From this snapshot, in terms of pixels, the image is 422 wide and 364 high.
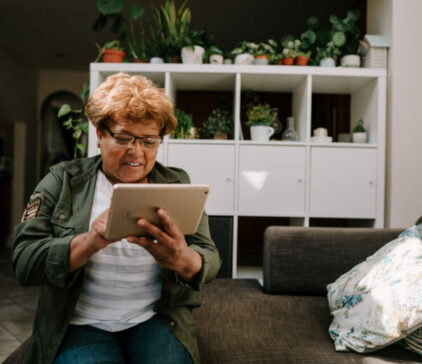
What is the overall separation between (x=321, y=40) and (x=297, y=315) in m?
2.11

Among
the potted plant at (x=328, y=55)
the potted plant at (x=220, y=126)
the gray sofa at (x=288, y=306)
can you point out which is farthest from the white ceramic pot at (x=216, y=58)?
the gray sofa at (x=288, y=306)

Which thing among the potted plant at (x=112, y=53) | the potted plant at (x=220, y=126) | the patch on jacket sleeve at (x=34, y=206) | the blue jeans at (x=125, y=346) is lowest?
the blue jeans at (x=125, y=346)

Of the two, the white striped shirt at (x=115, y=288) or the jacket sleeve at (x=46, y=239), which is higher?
the jacket sleeve at (x=46, y=239)

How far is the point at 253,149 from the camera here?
261 cm

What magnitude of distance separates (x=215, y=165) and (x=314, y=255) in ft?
3.55

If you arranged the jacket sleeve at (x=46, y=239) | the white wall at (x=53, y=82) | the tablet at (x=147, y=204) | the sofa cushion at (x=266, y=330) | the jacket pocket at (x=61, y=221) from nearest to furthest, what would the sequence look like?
the tablet at (x=147, y=204)
the jacket sleeve at (x=46, y=239)
the jacket pocket at (x=61, y=221)
the sofa cushion at (x=266, y=330)
the white wall at (x=53, y=82)

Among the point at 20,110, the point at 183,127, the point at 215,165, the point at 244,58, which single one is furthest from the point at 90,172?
the point at 20,110

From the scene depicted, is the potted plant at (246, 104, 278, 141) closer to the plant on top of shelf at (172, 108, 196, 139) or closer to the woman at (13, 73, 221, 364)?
the plant on top of shelf at (172, 108, 196, 139)

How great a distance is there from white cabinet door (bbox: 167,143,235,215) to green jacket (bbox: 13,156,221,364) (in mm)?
1423

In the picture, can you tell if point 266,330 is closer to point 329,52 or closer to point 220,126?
point 220,126

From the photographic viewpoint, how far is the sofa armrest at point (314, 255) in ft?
5.64

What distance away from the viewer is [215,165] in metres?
2.62

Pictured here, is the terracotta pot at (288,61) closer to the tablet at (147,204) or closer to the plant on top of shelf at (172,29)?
the plant on top of shelf at (172,29)

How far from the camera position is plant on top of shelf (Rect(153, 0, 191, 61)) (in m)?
2.69
